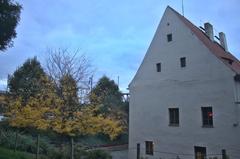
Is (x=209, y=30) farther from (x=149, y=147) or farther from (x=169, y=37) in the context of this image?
(x=149, y=147)

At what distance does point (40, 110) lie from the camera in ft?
40.8

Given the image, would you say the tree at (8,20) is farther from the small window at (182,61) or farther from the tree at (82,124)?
the small window at (182,61)

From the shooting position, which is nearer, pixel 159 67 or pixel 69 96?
pixel 69 96

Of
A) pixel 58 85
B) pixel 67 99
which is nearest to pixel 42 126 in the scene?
pixel 67 99

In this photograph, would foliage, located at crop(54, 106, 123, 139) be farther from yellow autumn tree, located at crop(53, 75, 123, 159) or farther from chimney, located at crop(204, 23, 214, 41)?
chimney, located at crop(204, 23, 214, 41)

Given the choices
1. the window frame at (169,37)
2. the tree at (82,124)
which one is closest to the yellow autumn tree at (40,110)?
the tree at (82,124)

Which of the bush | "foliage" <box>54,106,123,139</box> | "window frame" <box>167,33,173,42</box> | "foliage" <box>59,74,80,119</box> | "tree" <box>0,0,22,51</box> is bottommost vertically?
the bush

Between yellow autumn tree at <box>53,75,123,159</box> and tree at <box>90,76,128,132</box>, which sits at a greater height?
tree at <box>90,76,128,132</box>

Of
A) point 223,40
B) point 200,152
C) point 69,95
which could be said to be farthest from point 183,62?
point 69,95

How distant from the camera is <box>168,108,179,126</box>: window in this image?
810 inches

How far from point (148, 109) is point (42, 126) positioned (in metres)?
12.0

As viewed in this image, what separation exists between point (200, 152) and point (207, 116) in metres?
2.42

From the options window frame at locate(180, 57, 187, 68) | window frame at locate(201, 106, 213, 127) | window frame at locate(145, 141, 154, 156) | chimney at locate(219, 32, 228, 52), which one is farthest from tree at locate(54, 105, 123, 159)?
chimney at locate(219, 32, 228, 52)

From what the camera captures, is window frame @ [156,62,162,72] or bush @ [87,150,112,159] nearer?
bush @ [87,150,112,159]
